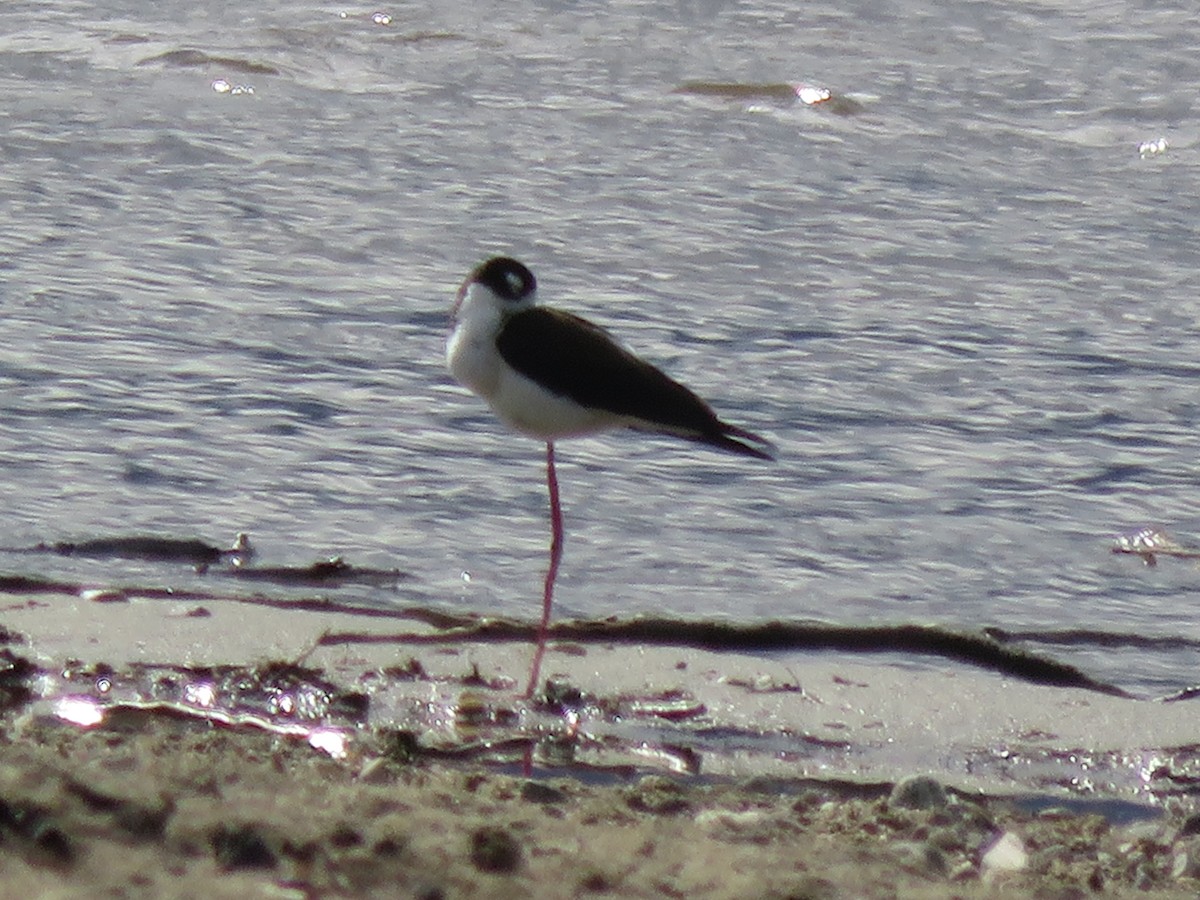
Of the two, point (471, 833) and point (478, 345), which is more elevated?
point (478, 345)

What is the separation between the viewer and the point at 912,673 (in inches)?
198

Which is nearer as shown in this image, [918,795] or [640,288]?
[918,795]

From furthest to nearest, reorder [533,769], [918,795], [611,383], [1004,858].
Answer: [611,383] < [533,769] < [918,795] < [1004,858]

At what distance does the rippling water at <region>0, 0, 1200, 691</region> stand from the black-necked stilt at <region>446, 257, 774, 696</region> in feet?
1.72

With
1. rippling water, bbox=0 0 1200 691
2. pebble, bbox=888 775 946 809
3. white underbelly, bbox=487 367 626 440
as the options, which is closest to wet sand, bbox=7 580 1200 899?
pebble, bbox=888 775 946 809

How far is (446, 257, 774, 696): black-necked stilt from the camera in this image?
521 centimetres

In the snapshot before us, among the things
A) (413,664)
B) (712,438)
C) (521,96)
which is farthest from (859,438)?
(521,96)

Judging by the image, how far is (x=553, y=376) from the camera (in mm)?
5219

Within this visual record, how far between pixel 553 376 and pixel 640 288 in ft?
10.1

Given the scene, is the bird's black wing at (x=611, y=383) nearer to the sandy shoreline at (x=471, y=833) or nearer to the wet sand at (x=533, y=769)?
the wet sand at (x=533, y=769)

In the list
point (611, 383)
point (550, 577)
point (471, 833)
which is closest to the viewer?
point (471, 833)

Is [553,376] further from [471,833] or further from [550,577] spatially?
[471,833]

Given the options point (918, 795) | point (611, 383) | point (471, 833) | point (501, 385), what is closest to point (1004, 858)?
point (918, 795)

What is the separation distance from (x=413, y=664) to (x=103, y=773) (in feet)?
5.07
